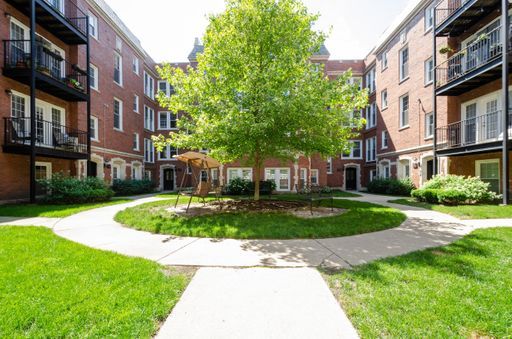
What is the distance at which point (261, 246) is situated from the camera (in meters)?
5.34

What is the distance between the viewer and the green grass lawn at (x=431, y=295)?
2.50 meters

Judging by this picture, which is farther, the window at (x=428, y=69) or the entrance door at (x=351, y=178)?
the entrance door at (x=351, y=178)

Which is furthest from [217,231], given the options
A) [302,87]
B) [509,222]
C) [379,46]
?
[379,46]

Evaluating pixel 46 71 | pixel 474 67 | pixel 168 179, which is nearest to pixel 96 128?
pixel 46 71

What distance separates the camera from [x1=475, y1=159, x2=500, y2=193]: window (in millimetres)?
13242

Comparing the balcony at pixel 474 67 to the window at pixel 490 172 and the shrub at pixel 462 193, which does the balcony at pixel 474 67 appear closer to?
the window at pixel 490 172

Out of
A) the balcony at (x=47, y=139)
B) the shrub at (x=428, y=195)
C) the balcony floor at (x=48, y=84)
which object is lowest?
the shrub at (x=428, y=195)

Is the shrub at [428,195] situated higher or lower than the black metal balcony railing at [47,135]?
lower

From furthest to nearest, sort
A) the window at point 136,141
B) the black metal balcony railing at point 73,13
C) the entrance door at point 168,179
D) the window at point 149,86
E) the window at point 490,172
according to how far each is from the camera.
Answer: the entrance door at point 168,179 < the window at point 149,86 < the window at point 136,141 < the black metal balcony railing at point 73,13 < the window at point 490,172

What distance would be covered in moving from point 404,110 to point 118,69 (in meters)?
23.4

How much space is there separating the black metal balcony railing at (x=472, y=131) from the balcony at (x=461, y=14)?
5.28m

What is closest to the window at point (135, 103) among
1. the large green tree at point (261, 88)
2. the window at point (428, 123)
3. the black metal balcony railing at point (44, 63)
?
the black metal balcony railing at point (44, 63)

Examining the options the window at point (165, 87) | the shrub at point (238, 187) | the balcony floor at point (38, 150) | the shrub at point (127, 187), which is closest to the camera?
the balcony floor at point (38, 150)

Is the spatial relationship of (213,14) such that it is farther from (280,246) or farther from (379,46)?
(379,46)
